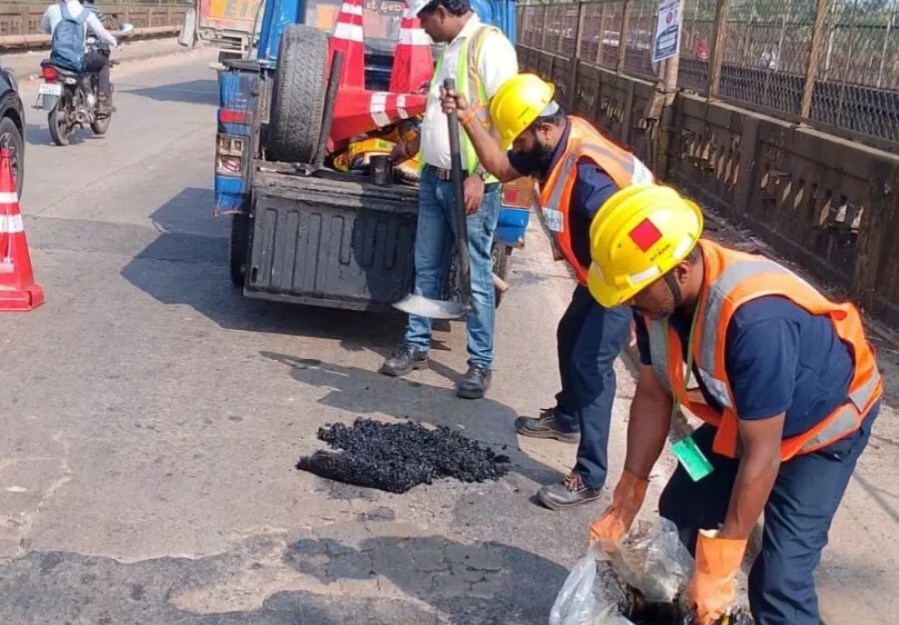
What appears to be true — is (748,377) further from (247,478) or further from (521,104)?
(247,478)

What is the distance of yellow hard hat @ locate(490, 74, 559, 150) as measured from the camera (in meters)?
4.07

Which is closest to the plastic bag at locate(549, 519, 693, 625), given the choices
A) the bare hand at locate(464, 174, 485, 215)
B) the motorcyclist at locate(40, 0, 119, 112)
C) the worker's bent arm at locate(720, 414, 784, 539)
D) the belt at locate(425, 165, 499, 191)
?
the worker's bent arm at locate(720, 414, 784, 539)

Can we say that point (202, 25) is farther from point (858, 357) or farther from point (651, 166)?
point (858, 357)

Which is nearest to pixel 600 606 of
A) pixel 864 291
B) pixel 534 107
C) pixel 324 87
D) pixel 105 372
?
pixel 534 107

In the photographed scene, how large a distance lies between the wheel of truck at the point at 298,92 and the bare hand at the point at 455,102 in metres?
1.96

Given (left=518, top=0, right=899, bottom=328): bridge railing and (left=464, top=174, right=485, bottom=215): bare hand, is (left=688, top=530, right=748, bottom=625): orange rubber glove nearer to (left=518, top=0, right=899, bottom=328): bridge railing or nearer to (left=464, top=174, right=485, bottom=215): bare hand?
(left=464, top=174, right=485, bottom=215): bare hand

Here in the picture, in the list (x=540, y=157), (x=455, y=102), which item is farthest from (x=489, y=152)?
(x=540, y=157)

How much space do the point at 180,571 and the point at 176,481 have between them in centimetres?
72

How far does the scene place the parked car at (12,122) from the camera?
8.85 meters

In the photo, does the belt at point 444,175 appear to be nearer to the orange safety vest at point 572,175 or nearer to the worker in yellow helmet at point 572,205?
the worker in yellow helmet at point 572,205

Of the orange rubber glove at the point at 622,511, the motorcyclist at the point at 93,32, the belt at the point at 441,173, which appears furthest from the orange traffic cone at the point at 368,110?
the motorcyclist at the point at 93,32

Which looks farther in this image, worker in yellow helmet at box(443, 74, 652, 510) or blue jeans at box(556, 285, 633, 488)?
blue jeans at box(556, 285, 633, 488)

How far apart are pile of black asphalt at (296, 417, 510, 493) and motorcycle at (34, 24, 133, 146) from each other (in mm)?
9056

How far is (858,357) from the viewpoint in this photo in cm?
282
